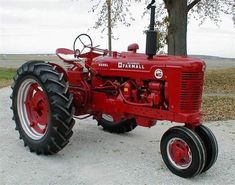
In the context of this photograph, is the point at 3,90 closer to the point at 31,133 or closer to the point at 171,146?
the point at 31,133

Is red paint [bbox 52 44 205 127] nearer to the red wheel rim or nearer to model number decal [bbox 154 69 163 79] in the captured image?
model number decal [bbox 154 69 163 79]

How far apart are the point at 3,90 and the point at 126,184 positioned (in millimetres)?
9684

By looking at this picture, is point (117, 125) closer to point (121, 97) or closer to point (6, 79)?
point (121, 97)

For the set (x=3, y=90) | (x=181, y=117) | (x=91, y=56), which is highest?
(x=91, y=56)

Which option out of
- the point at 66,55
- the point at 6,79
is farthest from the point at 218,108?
the point at 6,79

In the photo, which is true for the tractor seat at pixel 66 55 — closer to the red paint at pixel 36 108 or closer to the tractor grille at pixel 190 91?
the red paint at pixel 36 108

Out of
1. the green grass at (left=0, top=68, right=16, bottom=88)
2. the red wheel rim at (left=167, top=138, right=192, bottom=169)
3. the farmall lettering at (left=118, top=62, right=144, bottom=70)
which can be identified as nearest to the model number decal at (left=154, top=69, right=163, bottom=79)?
the farmall lettering at (left=118, top=62, right=144, bottom=70)

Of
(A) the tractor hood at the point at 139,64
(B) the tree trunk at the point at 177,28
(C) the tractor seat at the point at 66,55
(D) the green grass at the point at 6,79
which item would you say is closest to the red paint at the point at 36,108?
(C) the tractor seat at the point at 66,55

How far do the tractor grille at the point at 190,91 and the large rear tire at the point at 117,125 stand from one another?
199 centimetres

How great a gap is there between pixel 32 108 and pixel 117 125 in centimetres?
152

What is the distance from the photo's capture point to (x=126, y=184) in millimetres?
5105

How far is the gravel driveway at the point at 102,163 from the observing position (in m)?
5.27

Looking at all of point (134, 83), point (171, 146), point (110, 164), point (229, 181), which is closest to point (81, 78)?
point (134, 83)

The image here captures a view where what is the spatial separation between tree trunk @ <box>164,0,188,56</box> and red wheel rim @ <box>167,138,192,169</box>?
969cm
